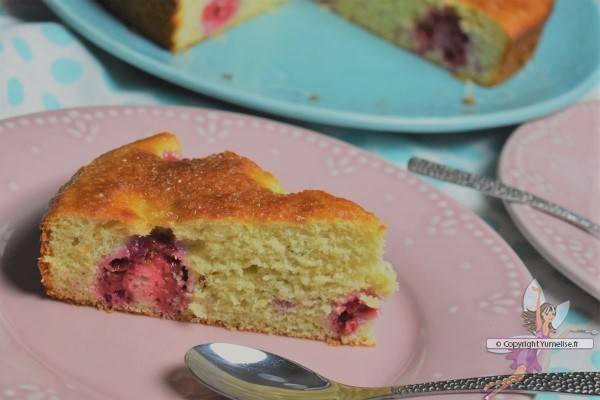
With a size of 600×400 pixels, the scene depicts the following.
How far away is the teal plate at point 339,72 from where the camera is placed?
319cm

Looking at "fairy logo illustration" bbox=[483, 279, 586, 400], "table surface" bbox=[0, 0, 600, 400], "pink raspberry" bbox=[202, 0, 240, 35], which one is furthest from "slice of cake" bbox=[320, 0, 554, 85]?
"fairy logo illustration" bbox=[483, 279, 586, 400]

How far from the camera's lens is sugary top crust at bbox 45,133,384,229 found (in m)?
2.11

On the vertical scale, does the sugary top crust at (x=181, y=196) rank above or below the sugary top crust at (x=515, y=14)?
below

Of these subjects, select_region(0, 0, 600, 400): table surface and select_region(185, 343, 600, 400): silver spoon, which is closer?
select_region(185, 343, 600, 400): silver spoon

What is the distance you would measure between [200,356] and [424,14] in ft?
8.28

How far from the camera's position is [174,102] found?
3334 mm

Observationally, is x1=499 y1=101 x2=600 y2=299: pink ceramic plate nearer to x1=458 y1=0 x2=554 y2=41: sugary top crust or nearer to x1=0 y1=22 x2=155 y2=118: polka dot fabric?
x1=458 y1=0 x2=554 y2=41: sugary top crust

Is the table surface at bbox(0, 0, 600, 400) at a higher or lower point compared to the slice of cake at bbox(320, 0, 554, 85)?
lower

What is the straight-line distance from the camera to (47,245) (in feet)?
7.02

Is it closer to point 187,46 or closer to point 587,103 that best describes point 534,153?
point 587,103

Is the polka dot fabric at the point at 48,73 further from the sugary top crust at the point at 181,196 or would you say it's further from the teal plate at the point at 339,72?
the sugary top crust at the point at 181,196

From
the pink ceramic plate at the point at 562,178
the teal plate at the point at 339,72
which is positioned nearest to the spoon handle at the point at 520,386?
the pink ceramic plate at the point at 562,178

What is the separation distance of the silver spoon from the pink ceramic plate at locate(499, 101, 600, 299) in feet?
1.87

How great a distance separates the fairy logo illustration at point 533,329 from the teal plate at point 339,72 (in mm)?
1044
